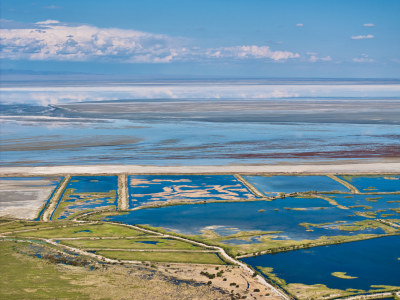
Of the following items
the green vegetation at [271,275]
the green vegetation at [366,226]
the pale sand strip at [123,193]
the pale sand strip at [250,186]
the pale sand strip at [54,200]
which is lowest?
the green vegetation at [366,226]

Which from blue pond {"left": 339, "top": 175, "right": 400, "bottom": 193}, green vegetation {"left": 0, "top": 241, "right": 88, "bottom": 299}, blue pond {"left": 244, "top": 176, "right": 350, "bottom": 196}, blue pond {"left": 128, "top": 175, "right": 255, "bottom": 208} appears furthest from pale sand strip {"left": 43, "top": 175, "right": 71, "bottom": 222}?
blue pond {"left": 339, "top": 175, "right": 400, "bottom": 193}

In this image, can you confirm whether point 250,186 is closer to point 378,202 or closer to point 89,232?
point 378,202

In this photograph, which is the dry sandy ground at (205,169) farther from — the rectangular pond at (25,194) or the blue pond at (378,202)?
the blue pond at (378,202)

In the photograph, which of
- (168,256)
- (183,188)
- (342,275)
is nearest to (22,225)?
(168,256)

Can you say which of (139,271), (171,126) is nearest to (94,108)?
(171,126)

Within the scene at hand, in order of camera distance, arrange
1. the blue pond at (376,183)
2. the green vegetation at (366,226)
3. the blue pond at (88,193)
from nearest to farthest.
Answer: the green vegetation at (366,226) < the blue pond at (88,193) < the blue pond at (376,183)

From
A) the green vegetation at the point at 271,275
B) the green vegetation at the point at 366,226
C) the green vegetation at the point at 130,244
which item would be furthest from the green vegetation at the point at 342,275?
the green vegetation at the point at 366,226

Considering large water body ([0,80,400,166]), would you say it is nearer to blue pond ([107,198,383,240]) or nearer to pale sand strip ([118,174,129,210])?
pale sand strip ([118,174,129,210])

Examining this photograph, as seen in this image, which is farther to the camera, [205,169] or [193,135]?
[193,135]
